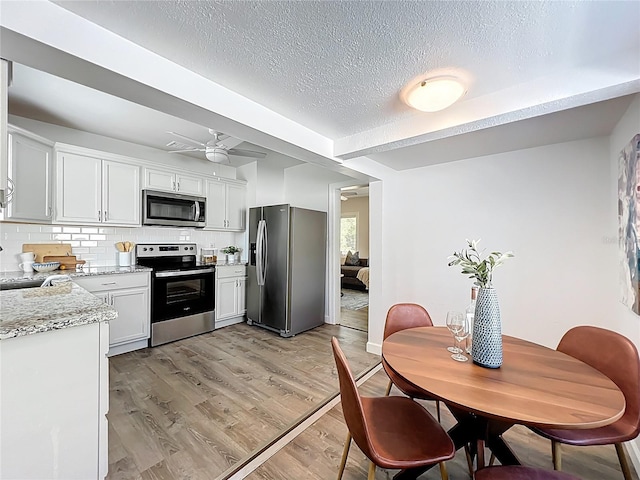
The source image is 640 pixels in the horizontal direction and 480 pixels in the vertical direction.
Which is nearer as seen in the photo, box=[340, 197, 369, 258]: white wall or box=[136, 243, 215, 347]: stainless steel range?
box=[136, 243, 215, 347]: stainless steel range

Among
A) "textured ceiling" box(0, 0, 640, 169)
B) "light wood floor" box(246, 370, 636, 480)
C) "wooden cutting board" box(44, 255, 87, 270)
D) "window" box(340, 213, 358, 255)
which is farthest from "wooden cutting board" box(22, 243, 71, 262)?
"window" box(340, 213, 358, 255)

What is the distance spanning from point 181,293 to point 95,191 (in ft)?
4.87

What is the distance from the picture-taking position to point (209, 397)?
2295 mm

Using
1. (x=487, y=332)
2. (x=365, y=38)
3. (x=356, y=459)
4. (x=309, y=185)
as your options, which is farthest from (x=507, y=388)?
(x=309, y=185)

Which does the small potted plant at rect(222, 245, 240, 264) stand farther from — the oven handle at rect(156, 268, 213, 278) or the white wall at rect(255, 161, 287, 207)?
the white wall at rect(255, 161, 287, 207)

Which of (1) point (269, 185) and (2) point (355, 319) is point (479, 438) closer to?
(2) point (355, 319)

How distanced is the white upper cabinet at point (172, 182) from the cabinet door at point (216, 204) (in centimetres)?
15

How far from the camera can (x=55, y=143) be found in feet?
9.11

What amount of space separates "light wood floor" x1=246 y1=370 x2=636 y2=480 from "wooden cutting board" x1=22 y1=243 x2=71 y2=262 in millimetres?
3036

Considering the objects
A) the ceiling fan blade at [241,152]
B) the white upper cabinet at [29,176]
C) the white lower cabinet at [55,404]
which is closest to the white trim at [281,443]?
the white lower cabinet at [55,404]

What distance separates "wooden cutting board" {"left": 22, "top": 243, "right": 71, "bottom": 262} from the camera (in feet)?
9.25

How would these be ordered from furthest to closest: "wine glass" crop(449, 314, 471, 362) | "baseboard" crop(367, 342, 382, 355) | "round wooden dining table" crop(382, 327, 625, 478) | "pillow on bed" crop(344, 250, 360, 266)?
"pillow on bed" crop(344, 250, 360, 266)
"baseboard" crop(367, 342, 382, 355)
"wine glass" crop(449, 314, 471, 362)
"round wooden dining table" crop(382, 327, 625, 478)

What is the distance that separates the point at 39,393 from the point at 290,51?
183 cm

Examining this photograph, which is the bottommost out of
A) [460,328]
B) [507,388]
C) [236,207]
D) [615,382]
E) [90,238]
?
[615,382]
